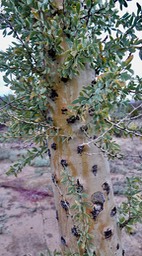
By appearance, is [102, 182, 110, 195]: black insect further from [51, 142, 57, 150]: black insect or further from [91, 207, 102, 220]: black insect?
[51, 142, 57, 150]: black insect

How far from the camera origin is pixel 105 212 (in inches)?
36.5

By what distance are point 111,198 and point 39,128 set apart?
404mm

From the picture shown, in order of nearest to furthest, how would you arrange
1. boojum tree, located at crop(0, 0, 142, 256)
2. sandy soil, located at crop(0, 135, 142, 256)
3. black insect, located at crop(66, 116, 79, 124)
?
boojum tree, located at crop(0, 0, 142, 256) → black insect, located at crop(66, 116, 79, 124) → sandy soil, located at crop(0, 135, 142, 256)

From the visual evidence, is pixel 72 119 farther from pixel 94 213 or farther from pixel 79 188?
pixel 94 213

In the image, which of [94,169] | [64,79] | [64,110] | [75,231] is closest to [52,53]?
[64,79]

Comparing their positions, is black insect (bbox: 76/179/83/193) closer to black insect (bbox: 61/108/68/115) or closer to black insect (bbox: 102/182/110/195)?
black insect (bbox: 102/182/110/195)

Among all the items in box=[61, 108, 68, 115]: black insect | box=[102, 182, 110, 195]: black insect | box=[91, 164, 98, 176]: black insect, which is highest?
box=[61, 108, 68, 115]: black insect

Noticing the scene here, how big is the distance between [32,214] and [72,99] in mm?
A: 3099

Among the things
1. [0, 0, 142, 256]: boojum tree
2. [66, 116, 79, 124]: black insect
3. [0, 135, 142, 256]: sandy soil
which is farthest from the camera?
[0, 135, 142, 256]: sandy soil

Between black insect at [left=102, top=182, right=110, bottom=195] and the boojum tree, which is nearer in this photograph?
the boojum tree

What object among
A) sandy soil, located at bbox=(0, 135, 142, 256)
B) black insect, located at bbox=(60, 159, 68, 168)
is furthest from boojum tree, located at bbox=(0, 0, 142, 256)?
sandy soil, located at bbox=(0, 135, 142, 256)

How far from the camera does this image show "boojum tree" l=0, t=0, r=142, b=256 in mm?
782

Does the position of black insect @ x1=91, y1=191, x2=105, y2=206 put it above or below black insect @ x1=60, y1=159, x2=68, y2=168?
below

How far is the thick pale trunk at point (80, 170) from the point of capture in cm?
89
